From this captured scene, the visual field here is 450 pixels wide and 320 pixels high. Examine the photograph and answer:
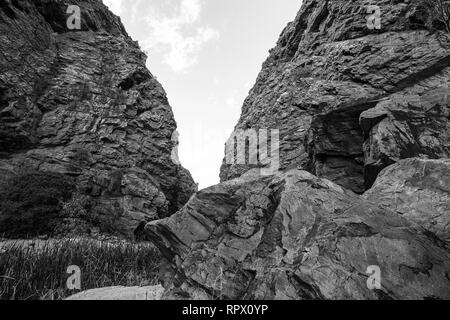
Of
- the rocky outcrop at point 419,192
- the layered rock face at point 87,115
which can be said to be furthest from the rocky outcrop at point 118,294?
the layered rock face at point 87,115

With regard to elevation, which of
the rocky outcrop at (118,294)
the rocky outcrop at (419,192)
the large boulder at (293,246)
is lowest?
the rocky outcrop at (118,294)

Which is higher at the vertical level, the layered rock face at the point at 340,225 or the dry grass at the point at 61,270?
the layered rock face at the point at 340,225

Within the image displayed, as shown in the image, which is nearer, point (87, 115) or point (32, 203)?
point (32, 203)

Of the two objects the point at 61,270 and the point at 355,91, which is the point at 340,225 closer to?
the point at 61,270

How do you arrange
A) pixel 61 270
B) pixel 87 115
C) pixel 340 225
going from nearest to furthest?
pixel 340 225, pixel 61 270, pixel 87 115

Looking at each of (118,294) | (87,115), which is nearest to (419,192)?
(118,294)

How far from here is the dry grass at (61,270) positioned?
4.85 m

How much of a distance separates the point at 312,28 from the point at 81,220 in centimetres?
2046

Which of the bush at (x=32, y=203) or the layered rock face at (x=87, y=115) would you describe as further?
the layered rock face at (x=87, y=115)

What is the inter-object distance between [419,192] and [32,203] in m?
15.2

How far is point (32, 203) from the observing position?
1439cm

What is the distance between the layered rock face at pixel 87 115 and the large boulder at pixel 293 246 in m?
12.5

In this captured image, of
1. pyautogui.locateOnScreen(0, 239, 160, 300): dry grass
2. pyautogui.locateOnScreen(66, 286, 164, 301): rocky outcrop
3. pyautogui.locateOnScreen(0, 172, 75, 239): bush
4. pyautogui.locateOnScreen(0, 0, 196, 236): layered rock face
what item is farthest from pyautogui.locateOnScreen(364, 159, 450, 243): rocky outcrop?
pyautogui.locateOnScreen(0, 172, 75, 239): bush

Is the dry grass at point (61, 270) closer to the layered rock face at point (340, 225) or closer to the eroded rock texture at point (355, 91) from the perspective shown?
the layered rock face at point (340, 225)
